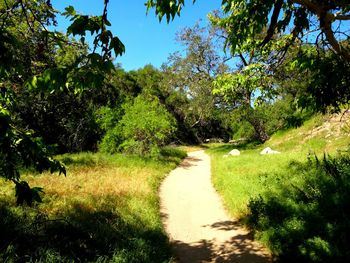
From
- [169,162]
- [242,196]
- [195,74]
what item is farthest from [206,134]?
[242,196]

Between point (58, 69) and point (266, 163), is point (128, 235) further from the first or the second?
point (266, 163)

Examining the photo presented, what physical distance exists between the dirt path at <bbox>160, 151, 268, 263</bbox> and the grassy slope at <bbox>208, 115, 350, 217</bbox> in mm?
611

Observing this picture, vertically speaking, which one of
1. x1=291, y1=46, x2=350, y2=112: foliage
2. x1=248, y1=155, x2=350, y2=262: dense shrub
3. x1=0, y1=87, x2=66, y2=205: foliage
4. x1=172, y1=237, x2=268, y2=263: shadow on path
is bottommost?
x1=172, y1=237, x2=268, y2=263: shadow on path

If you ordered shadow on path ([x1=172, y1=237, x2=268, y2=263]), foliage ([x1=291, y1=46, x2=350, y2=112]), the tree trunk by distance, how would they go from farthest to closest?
1. the tree trunk
2. shadow on path ([x1=172, y1=237, x2=268, y2=263])
3. foliage ([x1=291, y1=46, x2=350, y2=112])

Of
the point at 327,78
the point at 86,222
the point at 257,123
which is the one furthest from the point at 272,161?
→ the point at 257,123

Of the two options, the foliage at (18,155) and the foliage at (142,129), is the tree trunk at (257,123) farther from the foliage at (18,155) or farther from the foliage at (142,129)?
the foliage at (18,155)

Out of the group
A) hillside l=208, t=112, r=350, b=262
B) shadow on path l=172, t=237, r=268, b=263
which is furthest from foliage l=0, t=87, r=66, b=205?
hillside l=208, t=112, r=350, b=262

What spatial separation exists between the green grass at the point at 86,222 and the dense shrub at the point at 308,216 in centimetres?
261

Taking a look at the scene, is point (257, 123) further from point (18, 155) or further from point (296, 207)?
point (18, 155)

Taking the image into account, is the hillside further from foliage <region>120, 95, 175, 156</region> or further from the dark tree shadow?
foliage <region>120, 95, 175, 156</region>

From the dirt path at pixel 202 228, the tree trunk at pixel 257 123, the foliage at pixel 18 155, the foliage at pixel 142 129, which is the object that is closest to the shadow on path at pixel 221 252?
the dirt path at pixel 202 228

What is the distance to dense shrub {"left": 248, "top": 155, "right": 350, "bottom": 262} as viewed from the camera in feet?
22.5

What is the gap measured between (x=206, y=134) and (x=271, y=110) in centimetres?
3109

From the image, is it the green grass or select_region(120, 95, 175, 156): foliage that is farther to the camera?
select_region(120, 95, 175, 156): foliage
